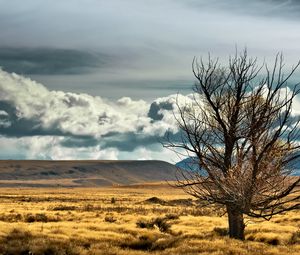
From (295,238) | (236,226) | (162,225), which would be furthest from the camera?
(162,225)

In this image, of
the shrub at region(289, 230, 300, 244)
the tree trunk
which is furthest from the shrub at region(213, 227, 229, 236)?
the shrub at region(289, 230, 300, 244)

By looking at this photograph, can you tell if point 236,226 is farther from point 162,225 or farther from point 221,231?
point 162,225

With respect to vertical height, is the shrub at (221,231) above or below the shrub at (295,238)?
above

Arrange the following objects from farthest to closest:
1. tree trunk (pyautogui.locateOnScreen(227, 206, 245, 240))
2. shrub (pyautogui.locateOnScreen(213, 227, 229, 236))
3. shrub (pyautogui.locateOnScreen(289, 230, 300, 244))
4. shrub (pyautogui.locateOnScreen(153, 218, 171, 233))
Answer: shrub (pyautogui.locateOnScreen(153, 218, 171, 233)), shrub (pyautogui.locateOnScreen(213, 227, 229, 236)), shrub (pyautogui.locateOnScreen(289, 230, 300, 244)), tree trunk (pyautogui.locateOnScreen(227, 206, 245, 240))

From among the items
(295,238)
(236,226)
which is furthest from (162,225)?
(295,238)

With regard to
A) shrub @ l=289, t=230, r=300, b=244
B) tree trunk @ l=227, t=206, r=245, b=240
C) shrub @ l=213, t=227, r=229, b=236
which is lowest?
shrub @ l=289, t=230, r=300, b=244

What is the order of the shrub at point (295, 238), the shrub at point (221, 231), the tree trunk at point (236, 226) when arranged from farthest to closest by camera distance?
the shrub at point (221, 231) → the shrub at point (295, 238) → the tree trunk at point (236, 226)

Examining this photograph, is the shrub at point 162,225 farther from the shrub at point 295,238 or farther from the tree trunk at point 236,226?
the shrub at point 295,238

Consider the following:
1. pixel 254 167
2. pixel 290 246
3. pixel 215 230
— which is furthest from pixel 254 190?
pixel 215 230

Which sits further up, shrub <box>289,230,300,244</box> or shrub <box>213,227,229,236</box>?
shrub <box>213,227,229,236</box>

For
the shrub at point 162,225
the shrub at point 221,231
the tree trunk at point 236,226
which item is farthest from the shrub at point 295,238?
the shrub at point 162,225

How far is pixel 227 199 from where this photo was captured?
26.4 meters

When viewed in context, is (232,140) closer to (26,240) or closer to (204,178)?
(204,178)

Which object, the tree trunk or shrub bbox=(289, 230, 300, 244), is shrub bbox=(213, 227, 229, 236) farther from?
shrub bbox=(289, 230, 300, 244)
